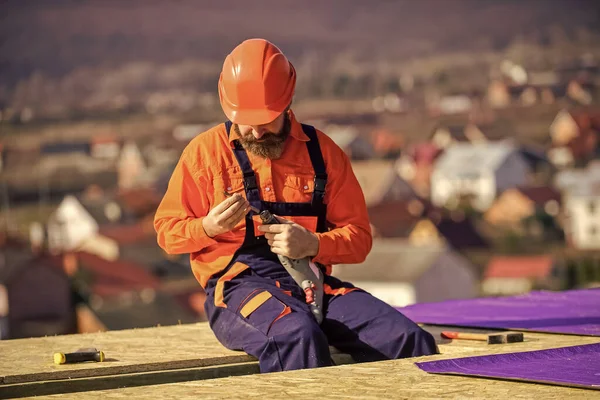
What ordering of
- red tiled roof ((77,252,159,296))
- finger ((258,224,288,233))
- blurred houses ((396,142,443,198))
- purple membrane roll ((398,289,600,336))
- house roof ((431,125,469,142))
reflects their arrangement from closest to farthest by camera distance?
1. finger ((258,224,288,233))
2. purple membrane roll ((398,289,600,336))
3. red tiled roof ((77,252,159,296))
4. blurred houses ((396,142,443,198))
5. house roof ((431,125,469,142))

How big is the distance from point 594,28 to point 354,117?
119 ft

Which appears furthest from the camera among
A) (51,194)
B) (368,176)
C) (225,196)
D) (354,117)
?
(354,117)

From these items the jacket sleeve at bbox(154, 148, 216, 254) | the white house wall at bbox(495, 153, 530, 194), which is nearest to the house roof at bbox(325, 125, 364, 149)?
the white house wall at bbox(495, 153, 530, 194)

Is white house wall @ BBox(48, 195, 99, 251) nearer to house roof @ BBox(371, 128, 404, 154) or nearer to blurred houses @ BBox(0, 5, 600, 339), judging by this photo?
blurred houses @ BBox(0, 5, 600, 339)

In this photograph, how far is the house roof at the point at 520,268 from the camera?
69.4 m

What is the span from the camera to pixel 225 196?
5363 mm

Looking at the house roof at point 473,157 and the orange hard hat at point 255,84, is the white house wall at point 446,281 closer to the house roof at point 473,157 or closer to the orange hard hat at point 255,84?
the orange hard hat at point 255,84

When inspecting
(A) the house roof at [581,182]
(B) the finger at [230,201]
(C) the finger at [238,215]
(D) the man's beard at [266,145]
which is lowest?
(C) the finger at [238,215]

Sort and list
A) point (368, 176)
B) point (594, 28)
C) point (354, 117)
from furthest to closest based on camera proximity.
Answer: point (594, 28), point (354, 117), point (368, 176)

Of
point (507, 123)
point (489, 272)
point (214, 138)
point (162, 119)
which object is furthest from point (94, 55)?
point (214, 138)

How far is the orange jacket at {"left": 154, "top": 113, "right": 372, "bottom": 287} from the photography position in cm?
536

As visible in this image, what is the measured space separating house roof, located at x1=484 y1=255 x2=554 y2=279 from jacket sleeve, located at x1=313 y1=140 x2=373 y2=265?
209 feet

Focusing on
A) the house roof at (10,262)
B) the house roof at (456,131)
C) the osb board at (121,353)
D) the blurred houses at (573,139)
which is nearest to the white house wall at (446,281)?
the house roof at (10,262)

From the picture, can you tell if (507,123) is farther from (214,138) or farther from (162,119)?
(214,138)
